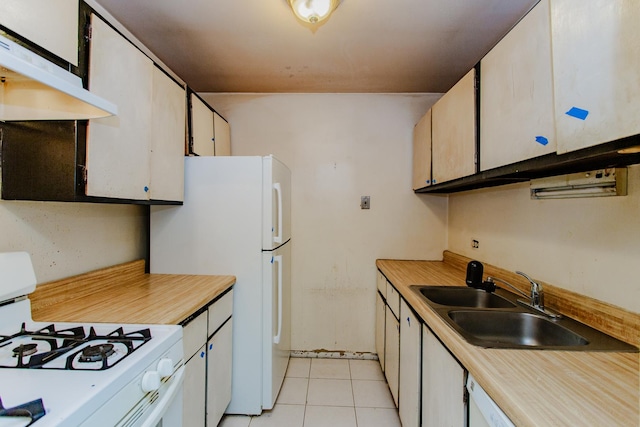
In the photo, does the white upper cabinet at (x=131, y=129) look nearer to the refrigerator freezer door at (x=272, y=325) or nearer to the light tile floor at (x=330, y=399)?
the refrigerator freezer door at (x=272, y=325)

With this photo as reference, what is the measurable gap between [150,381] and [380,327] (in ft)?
6.57

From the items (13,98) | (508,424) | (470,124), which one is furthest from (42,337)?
(470,124)

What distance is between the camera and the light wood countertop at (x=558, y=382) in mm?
663

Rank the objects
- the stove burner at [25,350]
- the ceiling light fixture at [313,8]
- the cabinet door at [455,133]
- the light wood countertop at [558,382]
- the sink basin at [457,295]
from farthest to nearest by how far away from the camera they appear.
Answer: the sink basin at [457,295], the cabinet door at [455,133], the ceiling light fixture at [313,8], the stove burner at [25,350], the light wood countertop at [558,382]

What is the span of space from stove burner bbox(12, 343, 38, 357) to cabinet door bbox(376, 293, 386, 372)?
2.10 meters

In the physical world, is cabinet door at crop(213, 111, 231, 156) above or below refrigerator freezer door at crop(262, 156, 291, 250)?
above

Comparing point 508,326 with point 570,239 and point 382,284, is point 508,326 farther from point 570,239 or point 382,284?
point 382,284

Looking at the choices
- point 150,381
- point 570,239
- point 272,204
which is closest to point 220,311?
point 272,204

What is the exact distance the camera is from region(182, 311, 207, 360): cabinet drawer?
129 centimetres

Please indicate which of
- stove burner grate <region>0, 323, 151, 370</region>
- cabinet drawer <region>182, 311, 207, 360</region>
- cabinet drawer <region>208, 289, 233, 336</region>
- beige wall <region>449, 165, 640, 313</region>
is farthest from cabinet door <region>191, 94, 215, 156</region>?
beige wall <region>449, 165, 640, 313</region>

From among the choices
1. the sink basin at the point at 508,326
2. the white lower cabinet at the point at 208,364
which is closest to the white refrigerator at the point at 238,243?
the white lower cabinet at the point at 208,364

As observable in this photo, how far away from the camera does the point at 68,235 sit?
1.45 meters

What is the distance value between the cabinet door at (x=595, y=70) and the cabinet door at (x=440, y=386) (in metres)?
0.85

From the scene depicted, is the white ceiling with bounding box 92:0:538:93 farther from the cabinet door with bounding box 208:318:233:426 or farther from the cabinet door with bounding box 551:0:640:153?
the cabinet door with bounding box 208:318:233:426
